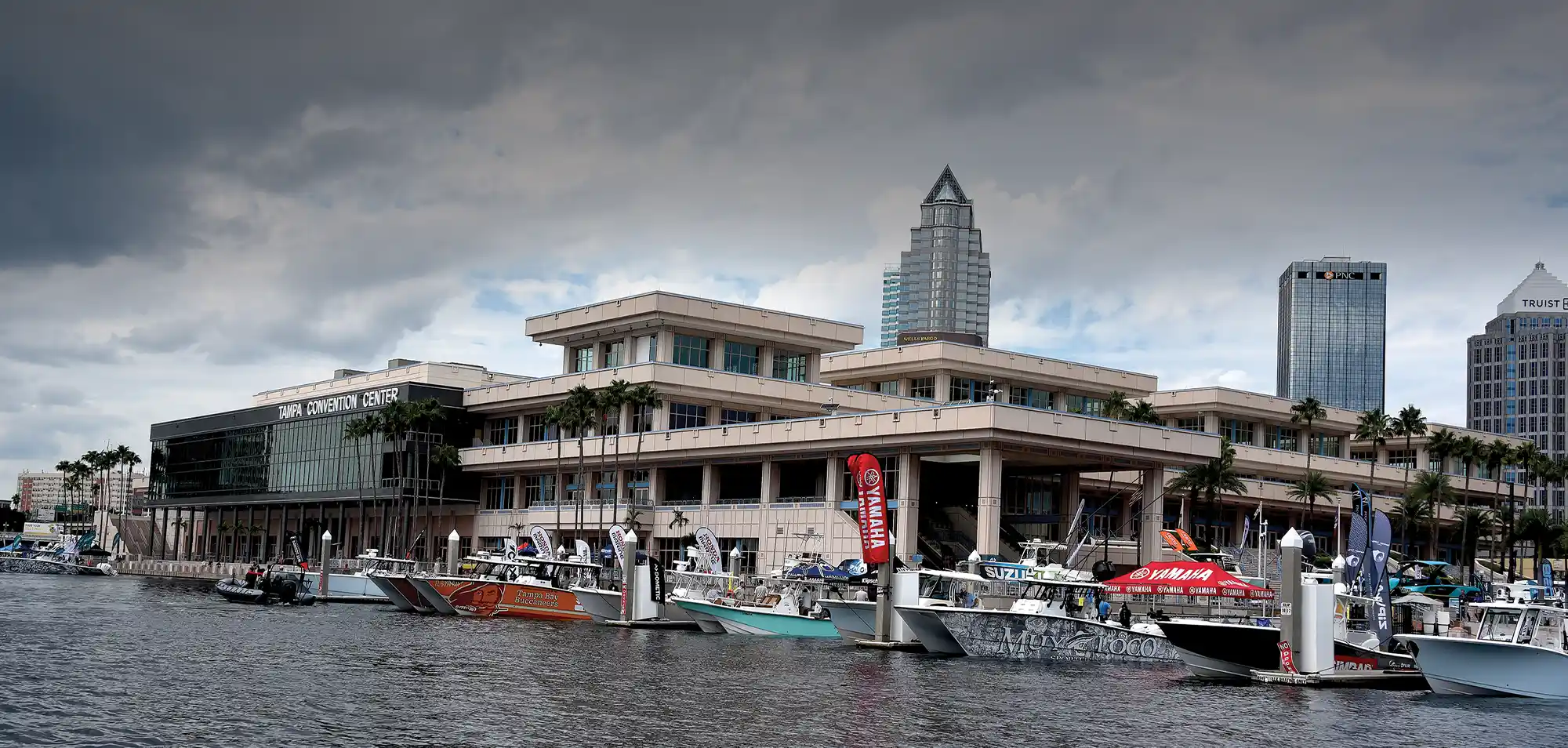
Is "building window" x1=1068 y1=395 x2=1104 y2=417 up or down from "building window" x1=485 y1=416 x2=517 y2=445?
up

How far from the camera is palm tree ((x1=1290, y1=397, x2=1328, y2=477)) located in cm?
13400

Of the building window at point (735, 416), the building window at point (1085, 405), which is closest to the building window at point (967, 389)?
the building window at point (1085, 405)

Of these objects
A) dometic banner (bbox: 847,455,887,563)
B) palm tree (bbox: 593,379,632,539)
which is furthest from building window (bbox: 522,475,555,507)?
dometic banner (bbox: 847,455,887,563)

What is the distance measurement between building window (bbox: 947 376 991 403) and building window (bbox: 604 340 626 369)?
26.0 m

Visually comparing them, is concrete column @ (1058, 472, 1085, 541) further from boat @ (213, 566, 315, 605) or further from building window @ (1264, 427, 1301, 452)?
building window @ (1264, 427, 1301, 452)

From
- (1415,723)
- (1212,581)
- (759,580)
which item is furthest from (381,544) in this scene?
(1415,723)

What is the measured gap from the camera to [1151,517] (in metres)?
95.1

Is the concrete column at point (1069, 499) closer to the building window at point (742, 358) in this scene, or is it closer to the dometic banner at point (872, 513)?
the building window at point (742, 358)

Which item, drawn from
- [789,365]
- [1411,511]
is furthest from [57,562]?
[1411,511]

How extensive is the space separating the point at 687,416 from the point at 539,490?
16988mm

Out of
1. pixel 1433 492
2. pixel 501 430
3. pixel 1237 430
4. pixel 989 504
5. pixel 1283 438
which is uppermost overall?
pixel 1237 430

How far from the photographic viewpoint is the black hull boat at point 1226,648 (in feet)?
172

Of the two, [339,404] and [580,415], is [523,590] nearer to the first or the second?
[580,415]

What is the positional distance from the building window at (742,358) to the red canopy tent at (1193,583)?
5974cm
